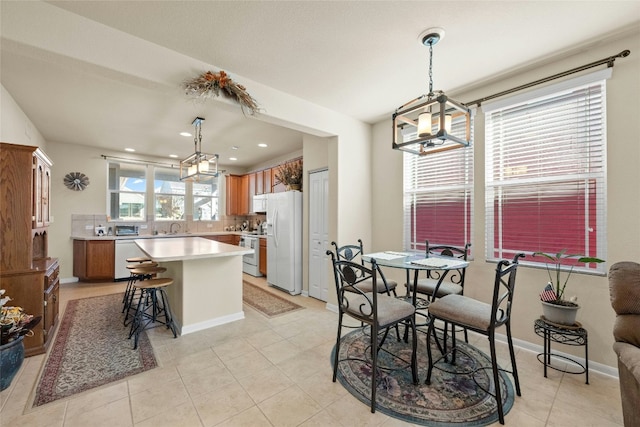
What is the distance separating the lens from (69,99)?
3.27 metres

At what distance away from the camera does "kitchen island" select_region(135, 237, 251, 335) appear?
→ 3.01m

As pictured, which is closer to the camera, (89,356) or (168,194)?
(89,356)

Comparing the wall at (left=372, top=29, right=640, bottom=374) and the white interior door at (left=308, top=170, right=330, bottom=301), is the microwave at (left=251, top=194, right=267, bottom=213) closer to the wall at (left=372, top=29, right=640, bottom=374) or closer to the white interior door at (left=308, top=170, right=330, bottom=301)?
the white interior door at (left=308, top=170, right=330, bottom=301)

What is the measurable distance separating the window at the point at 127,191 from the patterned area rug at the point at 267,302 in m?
3.45

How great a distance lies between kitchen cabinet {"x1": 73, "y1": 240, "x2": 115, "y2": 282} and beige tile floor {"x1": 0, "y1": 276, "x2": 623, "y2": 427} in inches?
122

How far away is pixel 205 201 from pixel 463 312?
6562mm

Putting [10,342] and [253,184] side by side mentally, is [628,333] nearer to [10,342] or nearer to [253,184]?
[10,342]

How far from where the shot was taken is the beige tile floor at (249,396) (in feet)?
5.64

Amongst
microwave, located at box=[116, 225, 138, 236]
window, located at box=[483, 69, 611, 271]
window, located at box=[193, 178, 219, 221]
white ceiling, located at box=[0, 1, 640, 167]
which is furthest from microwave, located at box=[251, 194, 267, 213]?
window, located at box=[483, 69, 611, 271]

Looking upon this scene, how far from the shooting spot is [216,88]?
2.45 meters

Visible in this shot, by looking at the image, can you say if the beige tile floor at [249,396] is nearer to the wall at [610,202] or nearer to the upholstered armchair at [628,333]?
the wall at [610,202]

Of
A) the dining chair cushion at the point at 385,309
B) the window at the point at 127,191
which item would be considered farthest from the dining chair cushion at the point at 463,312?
the window at the point at 127,191

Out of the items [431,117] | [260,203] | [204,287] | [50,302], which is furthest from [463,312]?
[260,203]

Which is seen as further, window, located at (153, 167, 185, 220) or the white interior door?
window, located at (153, 167, 185, 220)
